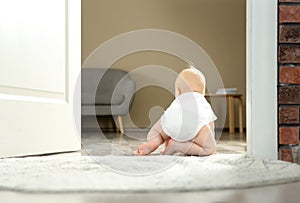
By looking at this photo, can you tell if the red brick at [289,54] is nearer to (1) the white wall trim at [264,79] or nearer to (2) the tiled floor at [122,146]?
(1) the white wall trim at [264,79]

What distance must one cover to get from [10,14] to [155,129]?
68 cm

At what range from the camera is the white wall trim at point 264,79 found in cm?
166

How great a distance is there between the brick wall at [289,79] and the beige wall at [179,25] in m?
4.57

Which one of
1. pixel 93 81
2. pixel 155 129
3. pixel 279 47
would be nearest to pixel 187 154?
pixel 155 129

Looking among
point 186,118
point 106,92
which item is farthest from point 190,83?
point 106,92

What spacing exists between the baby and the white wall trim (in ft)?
0.59

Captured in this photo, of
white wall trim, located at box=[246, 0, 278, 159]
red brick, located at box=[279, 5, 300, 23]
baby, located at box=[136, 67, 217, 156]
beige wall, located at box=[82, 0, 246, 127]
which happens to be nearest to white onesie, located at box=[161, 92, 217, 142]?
baby, located at box=[136, 67, 217, 156]

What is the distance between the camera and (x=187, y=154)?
1.76 metres

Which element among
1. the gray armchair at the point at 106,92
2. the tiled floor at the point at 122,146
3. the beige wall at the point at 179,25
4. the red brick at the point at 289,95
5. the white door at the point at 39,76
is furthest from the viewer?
the beige wall at the point at 179,25

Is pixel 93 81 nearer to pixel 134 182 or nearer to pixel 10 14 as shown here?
pixel 10 14

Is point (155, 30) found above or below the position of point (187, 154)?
above

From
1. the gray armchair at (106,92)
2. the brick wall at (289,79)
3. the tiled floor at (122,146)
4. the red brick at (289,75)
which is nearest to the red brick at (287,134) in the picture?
the brick wall at (289,79)

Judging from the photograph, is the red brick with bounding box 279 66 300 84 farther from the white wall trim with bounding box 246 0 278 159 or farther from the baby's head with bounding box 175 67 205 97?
the baby's head with bounding box 175 67 205 97

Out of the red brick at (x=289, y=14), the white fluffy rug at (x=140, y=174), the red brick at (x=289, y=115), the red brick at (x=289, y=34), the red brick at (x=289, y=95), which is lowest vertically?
the white fluffy rug at (x=140, y=174)
